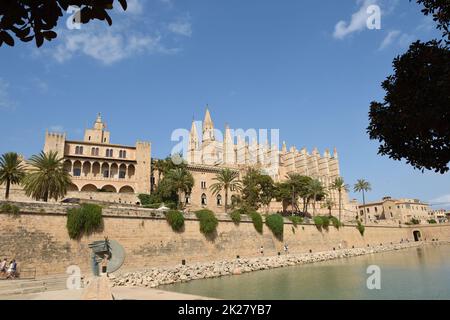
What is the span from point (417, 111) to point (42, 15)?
931 cm

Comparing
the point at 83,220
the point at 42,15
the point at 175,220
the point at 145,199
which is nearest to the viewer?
the point at 42,15

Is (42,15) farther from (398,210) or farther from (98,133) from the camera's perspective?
(398,210)

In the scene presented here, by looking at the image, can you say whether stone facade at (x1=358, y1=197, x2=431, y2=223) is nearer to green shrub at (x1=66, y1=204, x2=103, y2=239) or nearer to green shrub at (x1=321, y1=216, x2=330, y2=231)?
green shrub at (x1=321, y1=216, x2=330, y2=231)

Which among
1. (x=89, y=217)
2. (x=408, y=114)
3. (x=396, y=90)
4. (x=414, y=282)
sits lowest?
(x=414, y=282)

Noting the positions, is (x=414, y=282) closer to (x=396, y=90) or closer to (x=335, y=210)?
(x=396, y=90)

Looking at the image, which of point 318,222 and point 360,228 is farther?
point 360,228

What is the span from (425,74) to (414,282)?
16.2 metres

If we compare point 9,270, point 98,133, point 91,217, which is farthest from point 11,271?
point 98,133

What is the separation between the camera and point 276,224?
128ft

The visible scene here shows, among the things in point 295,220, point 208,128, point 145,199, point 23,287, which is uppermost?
point 208,128

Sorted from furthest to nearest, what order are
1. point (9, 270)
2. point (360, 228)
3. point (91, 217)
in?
point (360, 228) → point (91, 217) → point (9, 270)

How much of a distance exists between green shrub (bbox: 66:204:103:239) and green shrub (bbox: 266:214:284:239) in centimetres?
1997
